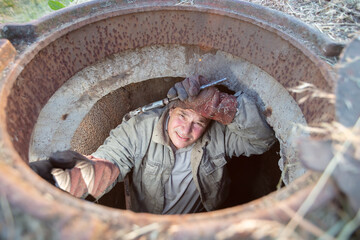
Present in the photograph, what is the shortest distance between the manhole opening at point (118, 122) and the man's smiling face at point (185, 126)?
27.0 inches

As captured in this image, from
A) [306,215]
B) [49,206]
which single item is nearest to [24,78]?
[49,206]

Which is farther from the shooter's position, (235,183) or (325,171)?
(235,183)

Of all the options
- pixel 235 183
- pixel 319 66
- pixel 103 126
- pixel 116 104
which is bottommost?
pixel 235 183

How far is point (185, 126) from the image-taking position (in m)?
2.34

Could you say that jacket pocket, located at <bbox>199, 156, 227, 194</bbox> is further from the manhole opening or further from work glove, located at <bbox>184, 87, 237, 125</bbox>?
the manhole opening

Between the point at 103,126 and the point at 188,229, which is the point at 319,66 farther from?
the point at 103,126

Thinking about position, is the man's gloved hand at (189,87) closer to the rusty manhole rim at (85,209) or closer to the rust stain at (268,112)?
the rust stain at (268,112)

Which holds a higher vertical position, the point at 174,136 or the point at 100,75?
the point at 100,75

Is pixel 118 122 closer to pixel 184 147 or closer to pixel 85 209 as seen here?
pixel 184 147

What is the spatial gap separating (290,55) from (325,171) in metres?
1.13

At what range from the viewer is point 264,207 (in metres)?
0.84

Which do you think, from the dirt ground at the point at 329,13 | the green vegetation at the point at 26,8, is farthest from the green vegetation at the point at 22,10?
the dirt ground at the point at 329,13

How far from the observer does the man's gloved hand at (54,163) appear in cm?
166

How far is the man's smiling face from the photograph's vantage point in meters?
2.34
